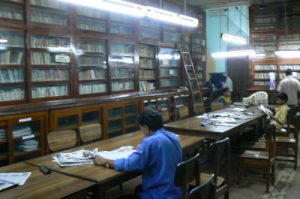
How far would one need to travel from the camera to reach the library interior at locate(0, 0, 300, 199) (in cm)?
221

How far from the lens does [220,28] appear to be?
1049 cm

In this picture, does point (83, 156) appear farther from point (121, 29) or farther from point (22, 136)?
point (121, 29)

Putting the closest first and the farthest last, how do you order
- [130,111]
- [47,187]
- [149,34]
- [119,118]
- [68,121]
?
[47,187], [68,121], [119,118], [130,111], [149,34]

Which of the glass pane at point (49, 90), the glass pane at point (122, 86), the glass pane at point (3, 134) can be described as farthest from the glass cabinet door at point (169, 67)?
the glass pane at point (3, 134)

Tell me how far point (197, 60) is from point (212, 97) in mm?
1210

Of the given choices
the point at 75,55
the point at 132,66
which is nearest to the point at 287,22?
the point at 132,66

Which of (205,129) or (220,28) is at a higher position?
(220,28)

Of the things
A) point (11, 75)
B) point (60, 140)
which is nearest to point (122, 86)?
point (11, 75)

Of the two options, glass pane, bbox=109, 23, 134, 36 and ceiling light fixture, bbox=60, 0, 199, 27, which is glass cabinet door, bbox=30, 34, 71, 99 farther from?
ceiling light fixture, bbox=60, 0, 199, 27

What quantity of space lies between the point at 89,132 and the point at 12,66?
5.22ft

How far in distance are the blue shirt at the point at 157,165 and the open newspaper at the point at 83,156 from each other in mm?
361

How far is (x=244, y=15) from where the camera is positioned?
1064cm

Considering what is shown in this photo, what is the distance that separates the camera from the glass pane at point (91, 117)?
5.01 metres

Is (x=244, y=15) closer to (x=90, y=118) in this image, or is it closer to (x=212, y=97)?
(x=212, y=97)
